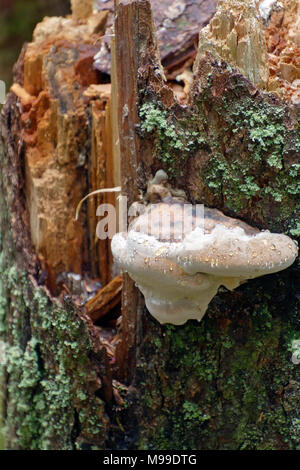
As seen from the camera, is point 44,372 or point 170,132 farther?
point 44,372

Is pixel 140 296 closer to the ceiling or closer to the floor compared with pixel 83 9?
closer to the floor

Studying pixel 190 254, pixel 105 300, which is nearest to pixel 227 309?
pixel 190 254

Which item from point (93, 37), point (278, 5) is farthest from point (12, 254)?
point (278, 5)

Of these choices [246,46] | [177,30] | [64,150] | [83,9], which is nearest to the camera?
[246,46]

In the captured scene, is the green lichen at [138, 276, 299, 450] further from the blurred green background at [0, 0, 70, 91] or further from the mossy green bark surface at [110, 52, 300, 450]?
the blurred green background at [0, 0, 70, 91]

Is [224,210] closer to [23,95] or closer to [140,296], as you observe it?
[140,296]

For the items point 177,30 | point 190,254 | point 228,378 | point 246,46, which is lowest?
point 228,378
